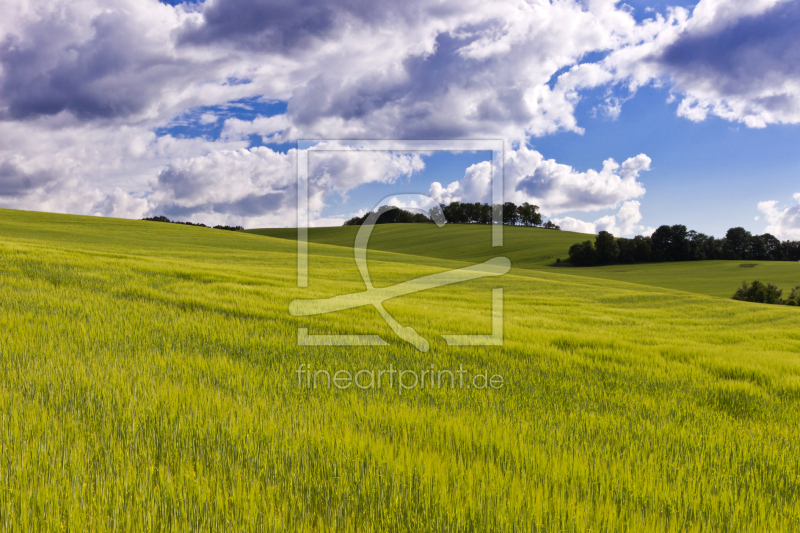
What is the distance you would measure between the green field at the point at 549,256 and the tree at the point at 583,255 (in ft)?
6.97

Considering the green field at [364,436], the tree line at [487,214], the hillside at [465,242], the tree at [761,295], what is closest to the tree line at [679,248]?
the hillside at [465,242]

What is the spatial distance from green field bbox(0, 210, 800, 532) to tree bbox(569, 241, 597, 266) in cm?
7862

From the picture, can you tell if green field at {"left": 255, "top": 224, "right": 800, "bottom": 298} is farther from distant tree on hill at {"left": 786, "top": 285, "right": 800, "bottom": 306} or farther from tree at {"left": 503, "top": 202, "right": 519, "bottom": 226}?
tree at {"left": 503, "top": 202, "right": 519, "bottom": 226}

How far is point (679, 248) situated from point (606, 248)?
66.5 ft

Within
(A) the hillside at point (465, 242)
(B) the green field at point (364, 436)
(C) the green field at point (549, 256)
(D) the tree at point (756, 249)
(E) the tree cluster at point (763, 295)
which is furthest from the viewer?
(D) the tree at point (756, 249)

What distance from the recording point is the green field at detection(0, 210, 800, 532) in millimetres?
A: 2496

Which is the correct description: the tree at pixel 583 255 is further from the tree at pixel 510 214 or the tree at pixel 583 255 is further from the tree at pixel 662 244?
the tree at pixel 510 214

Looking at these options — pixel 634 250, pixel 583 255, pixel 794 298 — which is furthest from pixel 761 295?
pixel 634 250

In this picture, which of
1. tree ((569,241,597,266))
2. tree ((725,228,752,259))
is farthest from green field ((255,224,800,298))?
tree ((725,228,752,259))

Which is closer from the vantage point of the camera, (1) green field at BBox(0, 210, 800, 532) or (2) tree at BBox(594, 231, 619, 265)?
(1) green field at BBox(0, 210, 800, 532)

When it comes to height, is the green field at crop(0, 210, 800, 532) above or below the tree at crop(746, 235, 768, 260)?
below

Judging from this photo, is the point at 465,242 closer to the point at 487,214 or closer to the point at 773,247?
the point at 487,214

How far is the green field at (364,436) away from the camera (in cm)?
250

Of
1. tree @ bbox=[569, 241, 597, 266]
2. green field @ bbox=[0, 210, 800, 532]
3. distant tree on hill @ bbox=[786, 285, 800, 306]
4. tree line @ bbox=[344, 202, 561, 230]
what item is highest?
tree line @ bbox=[344, 202, 561, 230]
